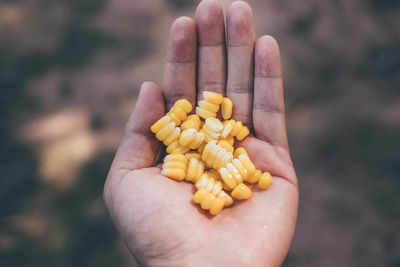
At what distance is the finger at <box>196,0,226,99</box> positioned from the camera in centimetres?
258

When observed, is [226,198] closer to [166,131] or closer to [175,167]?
[175,167]

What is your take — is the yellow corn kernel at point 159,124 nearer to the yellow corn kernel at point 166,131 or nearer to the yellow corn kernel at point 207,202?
the yellow corn kernel at point 166,131

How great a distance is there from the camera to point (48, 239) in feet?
11.3

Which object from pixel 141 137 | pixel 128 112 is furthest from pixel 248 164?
pixel 128 112

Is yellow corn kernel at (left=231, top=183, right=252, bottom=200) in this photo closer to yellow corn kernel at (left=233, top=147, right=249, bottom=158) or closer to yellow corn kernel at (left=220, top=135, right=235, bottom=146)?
yellow corn kernel at (left=233, top=147, right=249, bottom=158)

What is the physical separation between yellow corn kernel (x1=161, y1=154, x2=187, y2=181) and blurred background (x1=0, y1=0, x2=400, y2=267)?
157cm

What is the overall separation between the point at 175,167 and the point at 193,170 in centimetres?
15

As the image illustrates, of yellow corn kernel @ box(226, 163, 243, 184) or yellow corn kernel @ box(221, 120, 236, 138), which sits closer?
yellow corn kernel @ box(226, 163, 243, 184)

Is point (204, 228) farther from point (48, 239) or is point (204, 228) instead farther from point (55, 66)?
point (55, 66)

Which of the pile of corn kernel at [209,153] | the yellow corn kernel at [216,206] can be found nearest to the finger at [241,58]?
the pile of corn kernel at [209,153]

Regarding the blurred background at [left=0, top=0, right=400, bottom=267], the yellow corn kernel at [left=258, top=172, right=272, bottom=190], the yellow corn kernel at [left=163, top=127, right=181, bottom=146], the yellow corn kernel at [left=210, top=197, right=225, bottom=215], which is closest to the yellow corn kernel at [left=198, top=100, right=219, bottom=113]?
the yellow corn kernel at [left=163, top=127, right=181, bottom=146]

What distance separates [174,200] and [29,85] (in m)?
3.24

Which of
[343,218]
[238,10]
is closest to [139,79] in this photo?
[238,10]

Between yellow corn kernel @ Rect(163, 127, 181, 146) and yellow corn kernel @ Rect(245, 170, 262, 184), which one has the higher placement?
yellow corn kernel @ Rect(163, 127, 181, 146)
